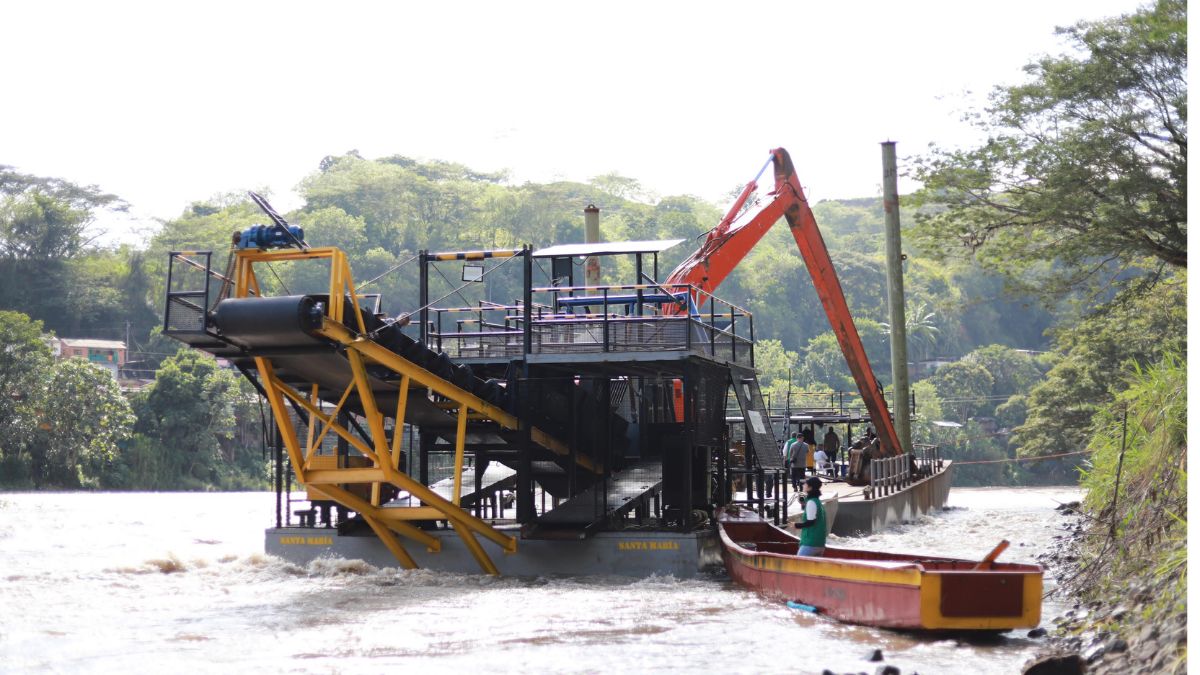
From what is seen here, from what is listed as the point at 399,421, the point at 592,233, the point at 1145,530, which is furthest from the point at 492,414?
the point at 592,233

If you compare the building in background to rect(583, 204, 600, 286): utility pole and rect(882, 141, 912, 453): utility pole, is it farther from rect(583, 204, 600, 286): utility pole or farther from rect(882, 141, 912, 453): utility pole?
rect(882, 141, 912, 453): utility pole

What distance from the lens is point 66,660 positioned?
14.6 metres

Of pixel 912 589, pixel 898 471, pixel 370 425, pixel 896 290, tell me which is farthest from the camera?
pixel 896 290

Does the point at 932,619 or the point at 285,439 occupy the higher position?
the point at 285,439

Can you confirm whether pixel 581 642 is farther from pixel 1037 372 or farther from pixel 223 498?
pixel 1037 372

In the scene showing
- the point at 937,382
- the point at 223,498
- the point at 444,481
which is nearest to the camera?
the point at 444,481

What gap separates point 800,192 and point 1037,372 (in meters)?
70.8

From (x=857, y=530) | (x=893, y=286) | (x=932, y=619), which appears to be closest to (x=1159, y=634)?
(x=932, y=619)

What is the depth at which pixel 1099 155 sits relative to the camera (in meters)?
28.1

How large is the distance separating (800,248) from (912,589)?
20940mm

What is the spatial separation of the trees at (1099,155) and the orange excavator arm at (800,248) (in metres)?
4.62

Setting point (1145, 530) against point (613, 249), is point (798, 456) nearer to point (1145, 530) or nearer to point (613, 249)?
point (613, 249)

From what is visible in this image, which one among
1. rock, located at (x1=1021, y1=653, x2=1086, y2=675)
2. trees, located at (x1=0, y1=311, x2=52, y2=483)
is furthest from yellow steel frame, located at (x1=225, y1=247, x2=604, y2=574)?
trees, located at (x1=0, y1=311, x2=52, y2=483)

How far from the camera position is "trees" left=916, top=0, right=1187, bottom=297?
27234 mm
